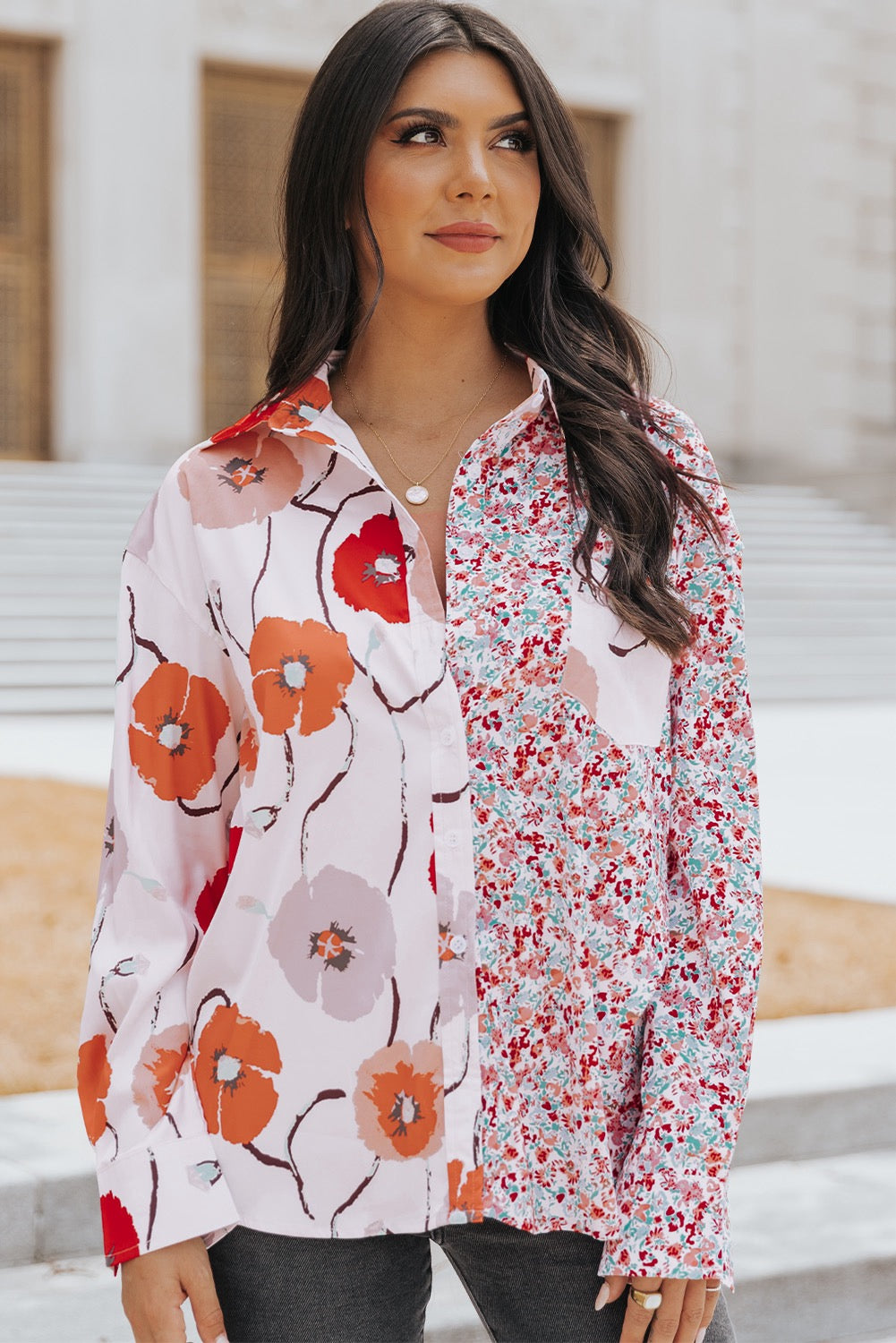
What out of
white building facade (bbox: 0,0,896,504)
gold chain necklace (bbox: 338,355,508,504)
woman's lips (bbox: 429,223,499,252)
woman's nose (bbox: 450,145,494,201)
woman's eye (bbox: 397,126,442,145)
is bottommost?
gold chain necklace (bbox: 338,355,508,504)

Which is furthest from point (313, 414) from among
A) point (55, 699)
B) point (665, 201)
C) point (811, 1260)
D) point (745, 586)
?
point (665, 201)

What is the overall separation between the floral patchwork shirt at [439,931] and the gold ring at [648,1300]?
3 centimetres

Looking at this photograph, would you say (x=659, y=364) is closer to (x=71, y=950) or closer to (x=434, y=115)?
(x=71, y=950)

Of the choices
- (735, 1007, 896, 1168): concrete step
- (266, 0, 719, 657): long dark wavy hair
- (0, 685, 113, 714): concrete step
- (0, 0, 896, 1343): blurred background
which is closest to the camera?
(266, 0, 719, 657): long dark wavy hair

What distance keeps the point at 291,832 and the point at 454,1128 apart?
0.30 metres

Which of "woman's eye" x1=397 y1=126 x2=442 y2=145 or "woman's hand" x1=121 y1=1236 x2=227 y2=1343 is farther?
"woman's eye" x1=397 y1=126 x2=442 y2=145

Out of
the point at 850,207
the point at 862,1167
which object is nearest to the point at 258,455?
the point at 862,1167

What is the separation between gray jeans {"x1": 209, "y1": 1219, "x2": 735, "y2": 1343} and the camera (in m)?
1.56

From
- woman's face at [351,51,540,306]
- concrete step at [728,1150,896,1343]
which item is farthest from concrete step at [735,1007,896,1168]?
woman's face at [351,51,540,306]

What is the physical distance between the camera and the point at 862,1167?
3697mm

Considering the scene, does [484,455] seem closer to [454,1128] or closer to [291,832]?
[291,832]

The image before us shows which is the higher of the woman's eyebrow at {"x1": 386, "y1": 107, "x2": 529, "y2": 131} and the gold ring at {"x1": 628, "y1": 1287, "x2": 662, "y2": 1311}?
the woman's eyebrow at {"x1": 386, "y1": 107, "x2": 529, "y2": 131}

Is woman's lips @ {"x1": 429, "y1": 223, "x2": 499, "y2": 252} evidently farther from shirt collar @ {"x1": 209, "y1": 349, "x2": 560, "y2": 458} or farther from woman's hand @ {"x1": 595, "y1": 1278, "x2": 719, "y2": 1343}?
woman's hand @ {"x1": 595, "y1": 1278, "x2": 719, "y2": 1343}

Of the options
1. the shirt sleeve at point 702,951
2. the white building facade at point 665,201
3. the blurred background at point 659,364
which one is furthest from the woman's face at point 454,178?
the white building facade at point 665,201
